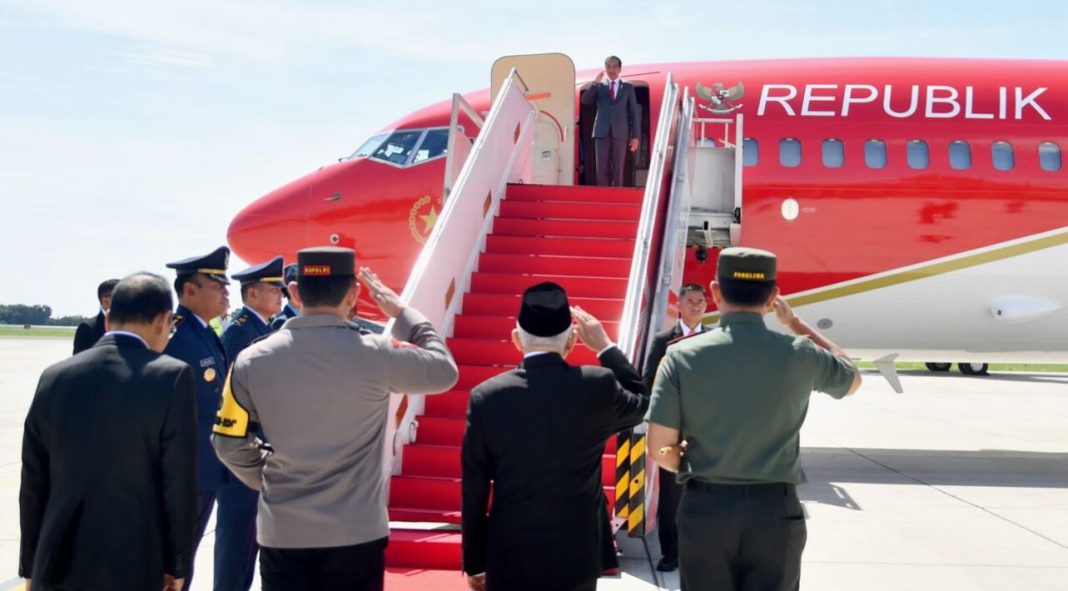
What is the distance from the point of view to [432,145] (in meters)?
10.4

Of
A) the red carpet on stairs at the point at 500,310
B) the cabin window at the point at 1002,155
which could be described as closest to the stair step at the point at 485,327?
the red carpet on stairs at the point at 500,310

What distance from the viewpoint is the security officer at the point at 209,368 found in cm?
421

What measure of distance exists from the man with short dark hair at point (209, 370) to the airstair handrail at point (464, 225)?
0.93m

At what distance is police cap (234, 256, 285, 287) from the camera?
4945 mm

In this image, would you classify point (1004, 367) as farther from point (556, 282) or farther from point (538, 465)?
point (538, 465)

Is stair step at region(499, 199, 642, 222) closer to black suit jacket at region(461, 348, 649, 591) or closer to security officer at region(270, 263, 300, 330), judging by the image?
security officer at region(270, 263, 300, 330)

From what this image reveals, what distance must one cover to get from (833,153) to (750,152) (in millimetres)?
920

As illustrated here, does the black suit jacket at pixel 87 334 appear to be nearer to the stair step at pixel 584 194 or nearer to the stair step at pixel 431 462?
the stair step at pixel 431 462

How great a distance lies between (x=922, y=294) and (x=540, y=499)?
828 cm

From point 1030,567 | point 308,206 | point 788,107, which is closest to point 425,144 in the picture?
point 308,206

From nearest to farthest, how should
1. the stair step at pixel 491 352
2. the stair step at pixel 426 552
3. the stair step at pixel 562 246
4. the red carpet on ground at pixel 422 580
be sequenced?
1. the red carpet on ground at pixel 422 580
2. the stair step at pixel 426 552
3. the stair step at pixel 491 352
4. the stair step at pixel 562 246

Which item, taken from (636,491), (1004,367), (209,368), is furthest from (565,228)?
(1004,367)

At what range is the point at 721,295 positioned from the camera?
3184 millimetres

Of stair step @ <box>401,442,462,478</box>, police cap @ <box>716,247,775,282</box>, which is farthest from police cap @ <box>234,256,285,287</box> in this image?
police cap @ <box>716,247,775,282</box>
